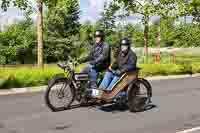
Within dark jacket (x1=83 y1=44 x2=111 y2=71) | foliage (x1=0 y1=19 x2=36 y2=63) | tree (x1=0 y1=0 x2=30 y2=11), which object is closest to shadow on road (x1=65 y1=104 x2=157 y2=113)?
dark jacket (x1=83 y1=44 x2=111 y2=71)

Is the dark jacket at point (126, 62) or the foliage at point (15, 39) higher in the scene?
the foliage at point (15, 39)

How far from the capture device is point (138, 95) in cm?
1157

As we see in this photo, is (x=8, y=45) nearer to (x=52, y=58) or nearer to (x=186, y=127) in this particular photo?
(x=52, y=58)

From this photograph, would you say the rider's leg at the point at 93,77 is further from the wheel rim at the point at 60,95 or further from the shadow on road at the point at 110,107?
the shadow on road at the point at 110,107

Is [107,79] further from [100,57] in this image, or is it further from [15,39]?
[15,39]

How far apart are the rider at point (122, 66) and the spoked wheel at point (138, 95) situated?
38 cm

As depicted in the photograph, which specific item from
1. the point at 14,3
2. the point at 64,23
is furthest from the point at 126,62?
the point at 64,23

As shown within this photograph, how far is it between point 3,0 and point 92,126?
12.1 m

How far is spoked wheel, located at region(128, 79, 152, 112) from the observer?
37.1ft

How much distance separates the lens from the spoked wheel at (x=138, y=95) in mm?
11307

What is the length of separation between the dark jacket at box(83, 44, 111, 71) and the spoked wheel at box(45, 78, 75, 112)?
850 mm

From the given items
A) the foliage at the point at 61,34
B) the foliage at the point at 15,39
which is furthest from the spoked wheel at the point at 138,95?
the foliage at the point at 15,39

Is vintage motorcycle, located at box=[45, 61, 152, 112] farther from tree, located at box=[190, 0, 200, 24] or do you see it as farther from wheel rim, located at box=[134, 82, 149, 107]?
tree, located at box=[190, 0, 200, 24]

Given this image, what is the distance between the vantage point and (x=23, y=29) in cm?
6831
